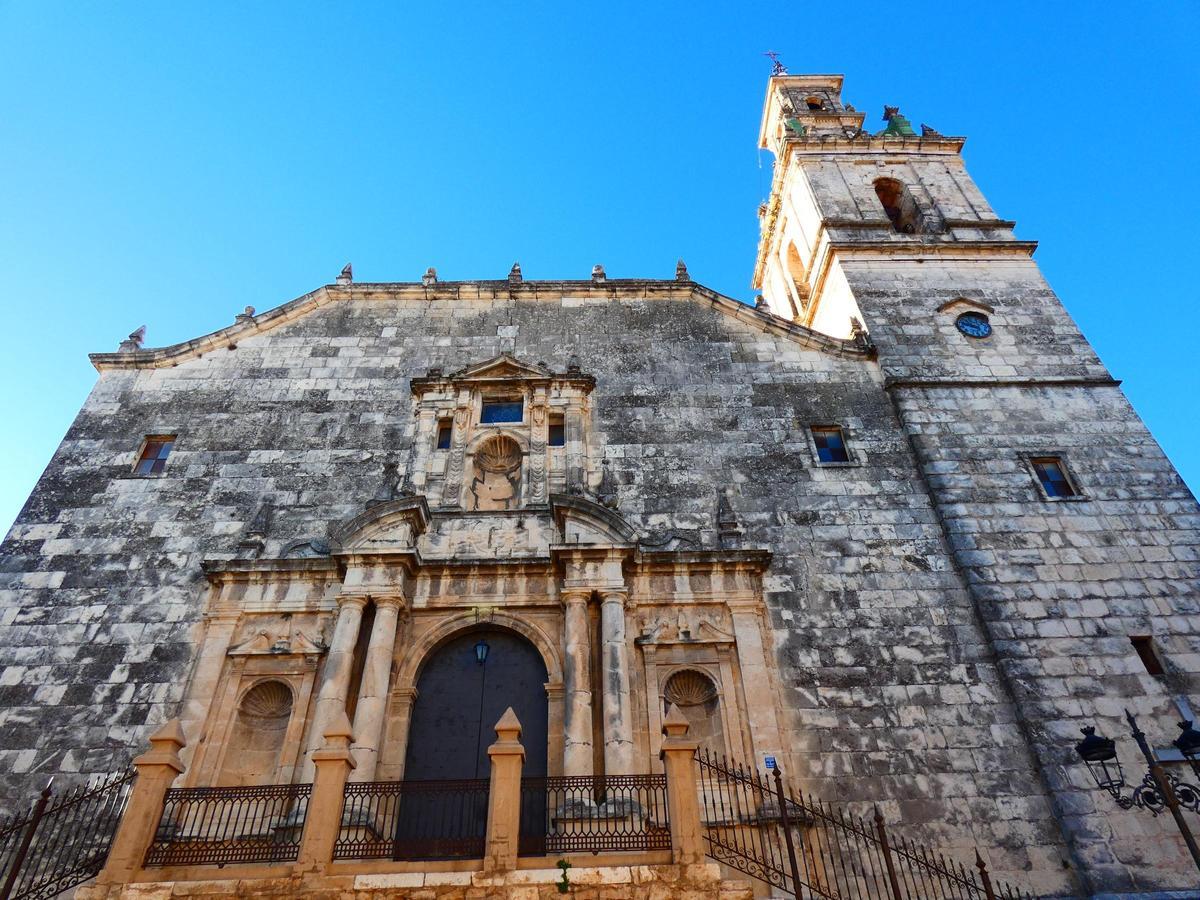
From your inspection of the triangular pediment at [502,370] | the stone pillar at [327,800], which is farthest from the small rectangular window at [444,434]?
the stone pillar at [327,800]

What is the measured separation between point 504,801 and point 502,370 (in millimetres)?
8159

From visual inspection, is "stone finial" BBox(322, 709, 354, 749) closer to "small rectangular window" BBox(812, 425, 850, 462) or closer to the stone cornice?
"small rectangular window" BBox(812, 425, 850, 462)

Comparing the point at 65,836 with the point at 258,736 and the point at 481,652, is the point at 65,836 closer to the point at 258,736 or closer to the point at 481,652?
the point at 258,736

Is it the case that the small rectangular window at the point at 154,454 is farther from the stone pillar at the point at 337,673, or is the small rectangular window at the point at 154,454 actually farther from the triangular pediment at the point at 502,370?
the triangular pediment at the point at 502,370

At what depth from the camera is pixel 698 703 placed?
10.7m

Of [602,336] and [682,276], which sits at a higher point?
[682,276]

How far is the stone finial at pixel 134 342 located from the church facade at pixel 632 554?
28 centimetres

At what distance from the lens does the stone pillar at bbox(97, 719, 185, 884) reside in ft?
24.4

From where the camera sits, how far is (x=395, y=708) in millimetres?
10305

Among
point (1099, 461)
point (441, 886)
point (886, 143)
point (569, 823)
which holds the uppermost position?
point (886, 143)

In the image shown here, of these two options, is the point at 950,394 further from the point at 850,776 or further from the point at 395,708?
the point at 395,708

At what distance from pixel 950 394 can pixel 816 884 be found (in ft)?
27.9

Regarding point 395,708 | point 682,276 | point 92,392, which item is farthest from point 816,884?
point 92,392

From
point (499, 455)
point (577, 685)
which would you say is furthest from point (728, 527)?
point (499, 455)
